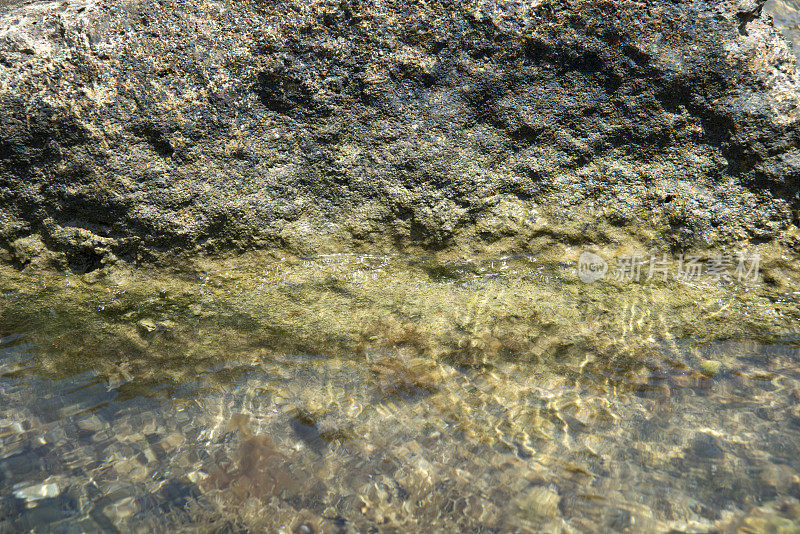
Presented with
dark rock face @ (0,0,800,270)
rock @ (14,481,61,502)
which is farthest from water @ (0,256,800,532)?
dark rock face @ (0,0,800,270)

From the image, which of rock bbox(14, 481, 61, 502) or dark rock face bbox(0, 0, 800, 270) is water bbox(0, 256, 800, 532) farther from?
dark rock face bbox(0, 0, 800, 270)

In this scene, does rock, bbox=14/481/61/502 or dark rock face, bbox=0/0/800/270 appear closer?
rock, bbox=14/481/61/502

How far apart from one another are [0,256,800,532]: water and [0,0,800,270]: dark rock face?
21cm

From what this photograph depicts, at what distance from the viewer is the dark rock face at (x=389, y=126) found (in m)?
2.26

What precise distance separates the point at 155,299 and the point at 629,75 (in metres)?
2.05

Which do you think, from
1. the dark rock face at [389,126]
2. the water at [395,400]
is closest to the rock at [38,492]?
the water at [395,400]

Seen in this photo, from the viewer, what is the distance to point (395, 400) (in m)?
2.00

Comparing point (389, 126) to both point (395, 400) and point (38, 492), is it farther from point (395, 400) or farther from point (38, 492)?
point (38, 492)

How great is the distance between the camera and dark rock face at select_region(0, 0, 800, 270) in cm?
226

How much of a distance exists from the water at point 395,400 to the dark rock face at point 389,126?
21 cm

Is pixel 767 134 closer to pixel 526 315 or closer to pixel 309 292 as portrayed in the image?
pixel 526 315

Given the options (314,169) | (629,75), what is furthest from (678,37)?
(314,169)

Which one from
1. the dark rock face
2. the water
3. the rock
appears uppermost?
the dark rock face

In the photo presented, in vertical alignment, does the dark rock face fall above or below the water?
above
